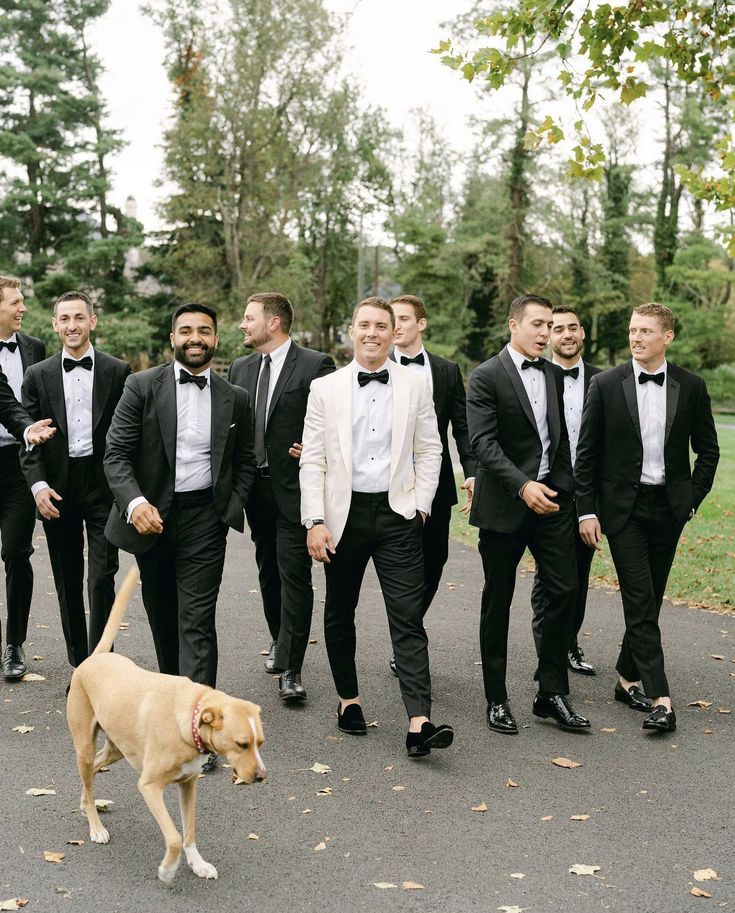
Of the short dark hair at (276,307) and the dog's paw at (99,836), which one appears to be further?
the short dark hair at (276,307)

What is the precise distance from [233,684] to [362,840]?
263 cm

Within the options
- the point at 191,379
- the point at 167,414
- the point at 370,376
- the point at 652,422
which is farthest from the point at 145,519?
the point at 652,422

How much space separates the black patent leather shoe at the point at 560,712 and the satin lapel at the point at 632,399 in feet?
5.68

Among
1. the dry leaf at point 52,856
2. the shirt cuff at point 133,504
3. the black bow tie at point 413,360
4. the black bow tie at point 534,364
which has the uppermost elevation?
the black bow tie at point 413,360

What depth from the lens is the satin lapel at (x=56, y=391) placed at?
708 cm

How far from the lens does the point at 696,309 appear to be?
163ft

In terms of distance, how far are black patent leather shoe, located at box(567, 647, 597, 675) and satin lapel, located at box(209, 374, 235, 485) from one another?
3.39m

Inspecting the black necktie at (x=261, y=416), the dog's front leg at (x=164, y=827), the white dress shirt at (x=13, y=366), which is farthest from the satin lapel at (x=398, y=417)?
the white dress shirt at (x=13, y=366)

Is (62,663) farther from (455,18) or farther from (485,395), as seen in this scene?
(455,18)

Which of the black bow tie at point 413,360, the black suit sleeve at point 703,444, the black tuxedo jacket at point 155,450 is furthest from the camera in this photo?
the black bow tie at point 413,360

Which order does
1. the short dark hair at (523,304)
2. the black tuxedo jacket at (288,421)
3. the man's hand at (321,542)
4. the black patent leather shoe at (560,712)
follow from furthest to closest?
the black tuxedo jacket at (288,421) → the short dark hair at (523,304) → the black patent leather shoe at (560,712) → the man's hand at (321,542)

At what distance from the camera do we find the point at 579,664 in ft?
Answer: 25.5

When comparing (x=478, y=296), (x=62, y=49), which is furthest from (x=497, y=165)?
(x=62, y=49)

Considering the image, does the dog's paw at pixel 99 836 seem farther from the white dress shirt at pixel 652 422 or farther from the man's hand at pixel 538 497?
the white dress shirt at pixel 652 422
